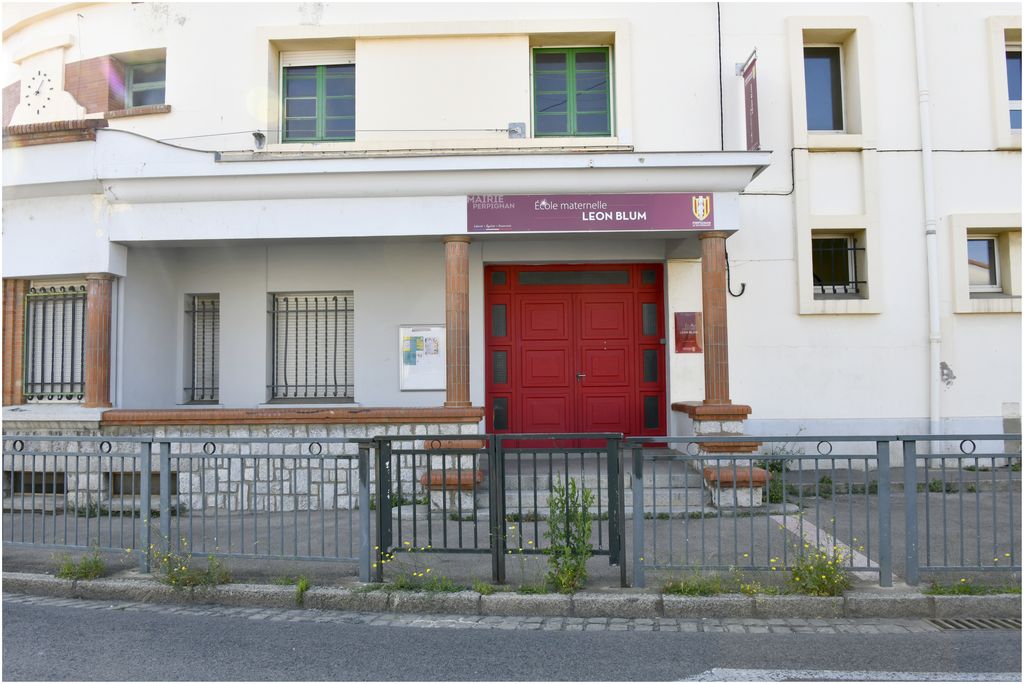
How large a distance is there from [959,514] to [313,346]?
837 cm

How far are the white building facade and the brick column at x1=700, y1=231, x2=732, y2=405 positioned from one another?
1026 millimetres

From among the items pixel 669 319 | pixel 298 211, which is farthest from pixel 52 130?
pixel 669 319

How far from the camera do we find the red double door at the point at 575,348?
11.1 m

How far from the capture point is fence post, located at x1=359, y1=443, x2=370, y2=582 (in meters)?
5.96

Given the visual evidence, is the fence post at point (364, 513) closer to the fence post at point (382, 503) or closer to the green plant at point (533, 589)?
the fence post at point (382, 503)

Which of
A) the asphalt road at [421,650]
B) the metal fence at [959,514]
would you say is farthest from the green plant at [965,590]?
the asphalt road at [421,650]

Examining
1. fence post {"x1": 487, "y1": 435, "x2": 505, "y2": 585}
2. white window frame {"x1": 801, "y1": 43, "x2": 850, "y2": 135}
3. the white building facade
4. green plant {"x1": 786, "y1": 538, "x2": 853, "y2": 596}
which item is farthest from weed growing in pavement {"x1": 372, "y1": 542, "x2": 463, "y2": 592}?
white window frame {"x1": 801, "y1": 43, "x2": 850, "y2": 135}

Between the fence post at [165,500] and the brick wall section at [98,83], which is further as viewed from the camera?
the brick wall section at [98,83]

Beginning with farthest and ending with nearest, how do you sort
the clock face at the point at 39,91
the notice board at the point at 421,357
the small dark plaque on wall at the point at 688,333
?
the clock face at the point at 39,91
the notice board at the point at 421,357
the small dark plaque on wall at the point at 688,333

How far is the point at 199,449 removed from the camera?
31.3ft

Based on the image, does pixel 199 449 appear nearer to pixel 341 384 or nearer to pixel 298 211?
pixel 341 384

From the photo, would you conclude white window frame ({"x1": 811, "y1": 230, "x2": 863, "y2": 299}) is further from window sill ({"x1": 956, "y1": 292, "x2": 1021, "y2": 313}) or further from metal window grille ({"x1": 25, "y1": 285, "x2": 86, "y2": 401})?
metal window grille ({"x1": 25, "y1": 285, "x2": 86, "y2": 401})

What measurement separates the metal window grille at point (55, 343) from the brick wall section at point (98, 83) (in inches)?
128

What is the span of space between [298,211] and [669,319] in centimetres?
519
